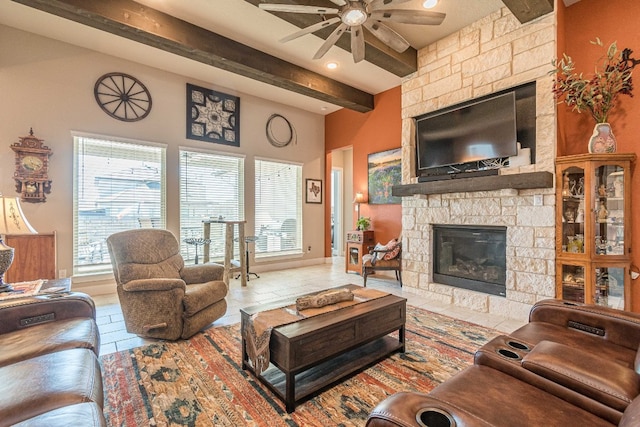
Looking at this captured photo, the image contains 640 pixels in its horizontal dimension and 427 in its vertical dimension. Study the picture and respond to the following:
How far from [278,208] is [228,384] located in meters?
4.40

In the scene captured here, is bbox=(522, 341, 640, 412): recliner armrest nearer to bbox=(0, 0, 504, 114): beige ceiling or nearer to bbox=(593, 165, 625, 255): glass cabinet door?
bbox=(593, 165, 625, 255): glass cabinet door

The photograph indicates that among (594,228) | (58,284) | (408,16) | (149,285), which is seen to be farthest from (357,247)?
(58,284)

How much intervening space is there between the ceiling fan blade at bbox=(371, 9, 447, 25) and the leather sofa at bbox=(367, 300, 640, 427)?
2558 millimetres

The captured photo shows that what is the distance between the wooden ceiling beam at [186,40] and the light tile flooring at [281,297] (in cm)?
321

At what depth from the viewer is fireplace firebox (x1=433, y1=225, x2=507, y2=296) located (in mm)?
3617

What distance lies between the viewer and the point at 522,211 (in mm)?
3346

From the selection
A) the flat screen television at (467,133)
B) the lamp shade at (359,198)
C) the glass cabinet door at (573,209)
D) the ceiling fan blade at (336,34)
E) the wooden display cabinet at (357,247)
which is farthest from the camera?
the lamp shade at (359,198)

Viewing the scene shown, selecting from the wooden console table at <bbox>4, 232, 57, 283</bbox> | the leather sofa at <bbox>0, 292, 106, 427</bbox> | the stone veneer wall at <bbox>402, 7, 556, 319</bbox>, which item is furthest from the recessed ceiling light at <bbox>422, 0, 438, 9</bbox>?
the wooden console table at <bbox>4, 232, 57, 283</bbox>

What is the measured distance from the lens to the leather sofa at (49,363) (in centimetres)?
103

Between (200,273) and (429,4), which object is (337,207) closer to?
(200,273)

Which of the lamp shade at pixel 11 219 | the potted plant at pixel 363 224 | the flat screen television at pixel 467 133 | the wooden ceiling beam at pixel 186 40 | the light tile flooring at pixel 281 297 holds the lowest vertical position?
the light tile flooring at pixel 281 297

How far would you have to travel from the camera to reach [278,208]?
20.6 feet

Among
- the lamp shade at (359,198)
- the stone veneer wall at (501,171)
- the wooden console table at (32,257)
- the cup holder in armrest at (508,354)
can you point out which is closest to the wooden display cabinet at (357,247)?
the lamp shade at (359,198)

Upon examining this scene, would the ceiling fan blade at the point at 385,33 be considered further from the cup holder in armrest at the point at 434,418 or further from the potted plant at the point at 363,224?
the potted plant at the point at 363,224
